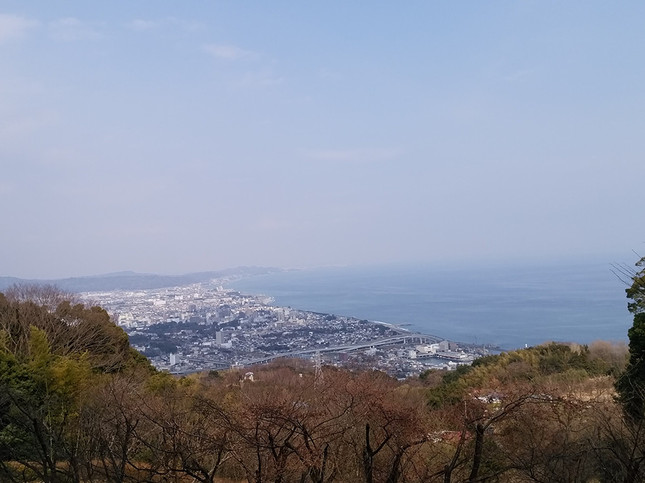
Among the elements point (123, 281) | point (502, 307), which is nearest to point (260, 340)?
point (502, 307)

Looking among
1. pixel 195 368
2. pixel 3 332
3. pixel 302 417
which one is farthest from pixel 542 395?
pixel 195 368

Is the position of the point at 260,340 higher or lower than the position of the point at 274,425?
lower

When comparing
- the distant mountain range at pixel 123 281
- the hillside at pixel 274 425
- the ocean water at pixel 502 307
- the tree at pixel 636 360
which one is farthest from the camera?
the distant mountain range at pixel 123 281

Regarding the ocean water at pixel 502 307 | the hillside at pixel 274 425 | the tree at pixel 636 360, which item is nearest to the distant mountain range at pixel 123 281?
the ocean water at pixel 502 307

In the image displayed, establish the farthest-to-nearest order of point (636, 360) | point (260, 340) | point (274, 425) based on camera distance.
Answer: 1. point (260, 340)
2. point (636, 360)
3. point (274, 425)

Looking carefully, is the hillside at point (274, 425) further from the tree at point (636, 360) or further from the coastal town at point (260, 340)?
the coastal town at point (260, 340)

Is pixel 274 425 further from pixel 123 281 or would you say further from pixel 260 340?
pixel 123 281

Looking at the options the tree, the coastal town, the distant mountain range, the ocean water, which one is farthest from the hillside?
the distant mountain range

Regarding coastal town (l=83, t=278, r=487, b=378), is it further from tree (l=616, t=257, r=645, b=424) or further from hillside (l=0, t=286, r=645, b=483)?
tree (l=616, t=257, r=645, b=424)

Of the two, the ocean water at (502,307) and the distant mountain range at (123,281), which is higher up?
the distant mountain range at (123,281)
